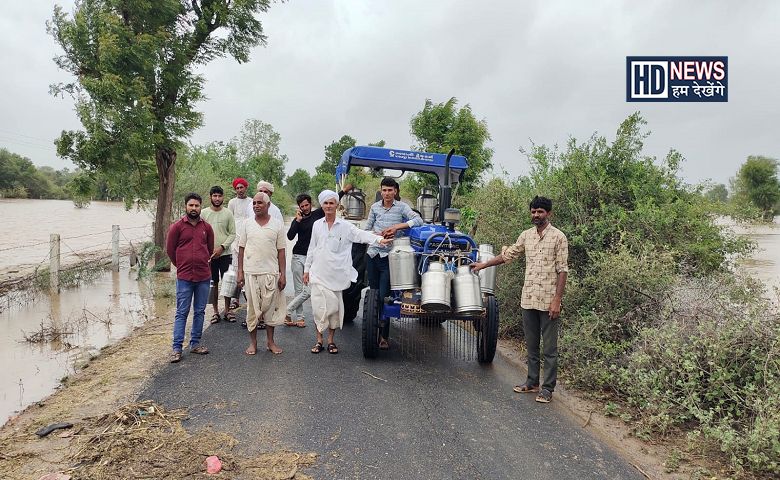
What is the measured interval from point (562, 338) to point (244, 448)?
338 cm

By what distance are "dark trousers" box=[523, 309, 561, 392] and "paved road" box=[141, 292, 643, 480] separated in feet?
0.79

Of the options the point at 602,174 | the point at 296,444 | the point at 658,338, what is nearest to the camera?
the point at 296,444

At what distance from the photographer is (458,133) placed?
1584 cm

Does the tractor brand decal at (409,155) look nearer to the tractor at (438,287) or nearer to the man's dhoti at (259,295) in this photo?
the tractor at (438,287)

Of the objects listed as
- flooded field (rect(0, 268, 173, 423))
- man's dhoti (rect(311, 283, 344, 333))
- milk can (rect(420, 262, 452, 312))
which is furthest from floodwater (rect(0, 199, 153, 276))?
milk can (rect(420, 262, 452, 312))

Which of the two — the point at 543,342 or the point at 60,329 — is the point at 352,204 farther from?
the point at 60,329

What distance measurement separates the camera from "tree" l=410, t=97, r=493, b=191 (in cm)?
1596

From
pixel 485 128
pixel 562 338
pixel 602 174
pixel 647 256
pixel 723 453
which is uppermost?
pixel 485 128

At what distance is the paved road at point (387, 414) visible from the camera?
349cm

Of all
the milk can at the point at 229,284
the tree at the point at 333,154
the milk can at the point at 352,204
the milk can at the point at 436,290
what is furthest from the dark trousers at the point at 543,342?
the tree at the point at 333,154

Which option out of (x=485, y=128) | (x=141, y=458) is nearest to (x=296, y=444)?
(x=141, y=458)

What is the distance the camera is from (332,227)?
5914mm

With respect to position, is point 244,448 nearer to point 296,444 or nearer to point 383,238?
point 296,444

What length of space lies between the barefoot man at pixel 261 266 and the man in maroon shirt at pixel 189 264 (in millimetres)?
408
